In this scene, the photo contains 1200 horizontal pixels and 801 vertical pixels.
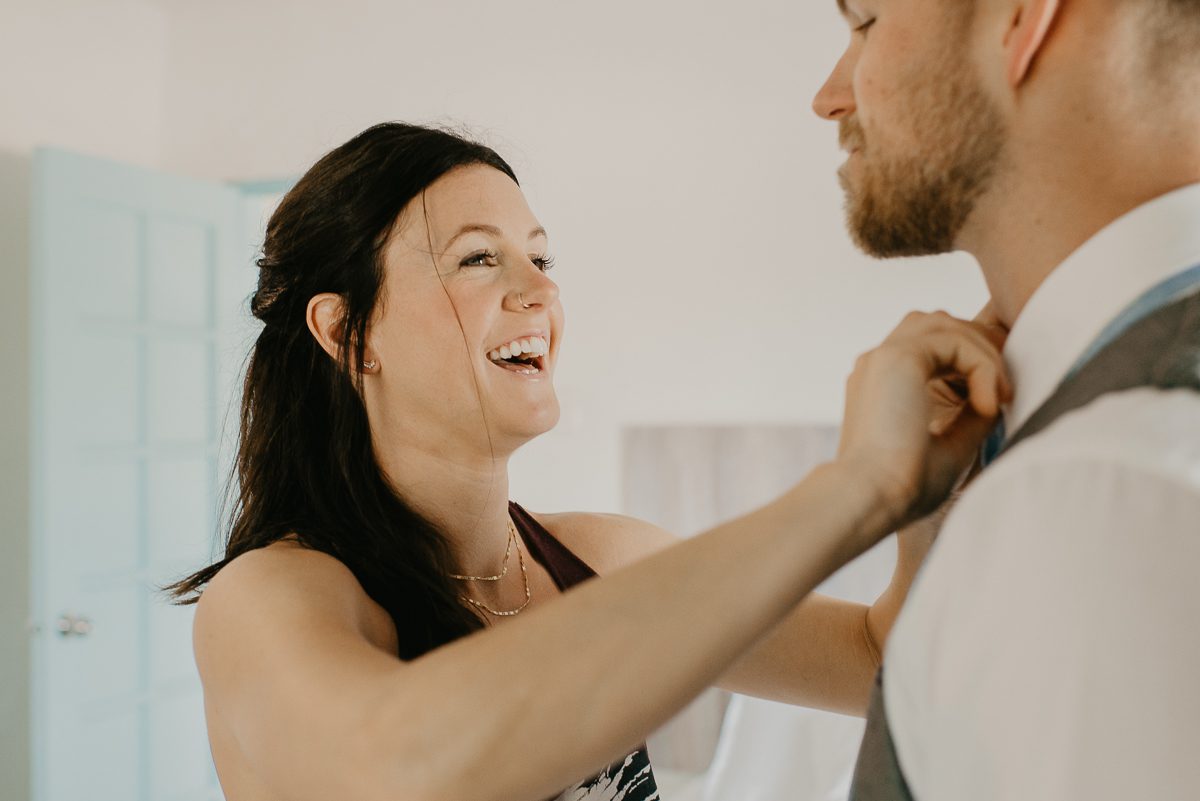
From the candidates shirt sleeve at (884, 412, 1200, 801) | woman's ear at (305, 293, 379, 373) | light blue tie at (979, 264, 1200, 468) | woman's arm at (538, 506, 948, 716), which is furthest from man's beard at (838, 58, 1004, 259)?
woman's ear at (305, 293, 379, 373)

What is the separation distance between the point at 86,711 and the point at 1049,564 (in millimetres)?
3102

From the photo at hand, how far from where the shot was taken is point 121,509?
10.6 feet

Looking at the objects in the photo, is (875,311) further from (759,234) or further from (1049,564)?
(1049,564)

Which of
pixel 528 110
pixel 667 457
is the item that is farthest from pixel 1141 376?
pixel 528 110

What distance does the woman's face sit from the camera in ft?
4.45

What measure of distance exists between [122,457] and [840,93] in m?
2.90

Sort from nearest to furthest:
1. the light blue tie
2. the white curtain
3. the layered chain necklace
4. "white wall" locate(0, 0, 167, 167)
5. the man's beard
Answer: the light blue tie < the man's beard < the layered chain necklace < the white curtain < "white wall" locate(0, 0, 167, 167)

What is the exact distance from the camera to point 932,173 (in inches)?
30.0

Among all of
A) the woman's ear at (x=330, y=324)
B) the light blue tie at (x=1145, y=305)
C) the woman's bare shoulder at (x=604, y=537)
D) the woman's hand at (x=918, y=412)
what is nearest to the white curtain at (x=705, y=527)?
the woman's bare shoulder at (x=604, y=537)

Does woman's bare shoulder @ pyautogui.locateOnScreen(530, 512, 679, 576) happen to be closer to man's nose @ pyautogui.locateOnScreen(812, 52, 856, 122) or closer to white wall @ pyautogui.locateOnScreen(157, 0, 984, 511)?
man's nose @ pyautogui.locateOnScreen(812, 52, 856, 122)

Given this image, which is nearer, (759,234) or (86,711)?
(86,711)

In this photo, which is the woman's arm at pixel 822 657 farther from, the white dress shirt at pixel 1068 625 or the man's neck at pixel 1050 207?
the white dress shirt at pixel 1068 625

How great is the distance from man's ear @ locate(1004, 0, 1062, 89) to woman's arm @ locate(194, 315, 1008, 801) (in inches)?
7.4

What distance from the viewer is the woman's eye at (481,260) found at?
138 cm
